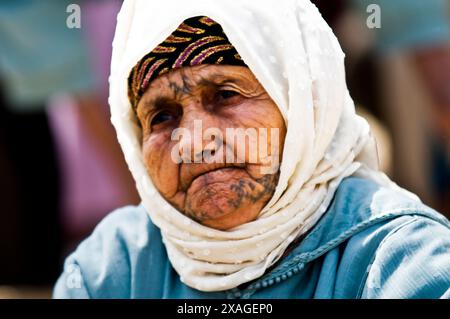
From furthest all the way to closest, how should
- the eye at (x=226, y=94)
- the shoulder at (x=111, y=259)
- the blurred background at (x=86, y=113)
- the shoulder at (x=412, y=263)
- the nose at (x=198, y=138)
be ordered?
the blurred background at (x=86, y=113) < the shoulder at (x=111, y=259) < the eye at (x=226, y=94) < the nose at (x=198, y=138) < the shoulder at (x=412, y=263)

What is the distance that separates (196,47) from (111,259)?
76cm

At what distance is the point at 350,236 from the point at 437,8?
11.1ft

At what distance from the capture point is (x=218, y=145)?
8.21 ft

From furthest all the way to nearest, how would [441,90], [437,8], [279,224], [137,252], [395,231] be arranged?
[441,90] → [437,8] → [137,252] → [279,224] → [395,231]

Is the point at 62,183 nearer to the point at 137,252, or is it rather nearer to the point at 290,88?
the point at 137,252

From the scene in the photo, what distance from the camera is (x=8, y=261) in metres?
6.48

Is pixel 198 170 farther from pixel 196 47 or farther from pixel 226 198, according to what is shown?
pixel 196 47

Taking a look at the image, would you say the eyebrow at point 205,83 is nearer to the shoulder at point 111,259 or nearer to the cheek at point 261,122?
the cheek at point 261,122

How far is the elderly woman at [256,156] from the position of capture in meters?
2.51

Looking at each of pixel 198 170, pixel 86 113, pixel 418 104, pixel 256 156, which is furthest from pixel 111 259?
pixel 418 104

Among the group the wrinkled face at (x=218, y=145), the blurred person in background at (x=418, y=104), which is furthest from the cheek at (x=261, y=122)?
the blurred person in background at (x=418, y=104)

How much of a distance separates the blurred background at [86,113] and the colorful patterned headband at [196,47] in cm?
298

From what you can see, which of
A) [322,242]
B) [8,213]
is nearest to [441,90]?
[8,213]

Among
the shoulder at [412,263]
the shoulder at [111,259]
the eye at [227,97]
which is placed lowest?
the shoulder at [111,259]
